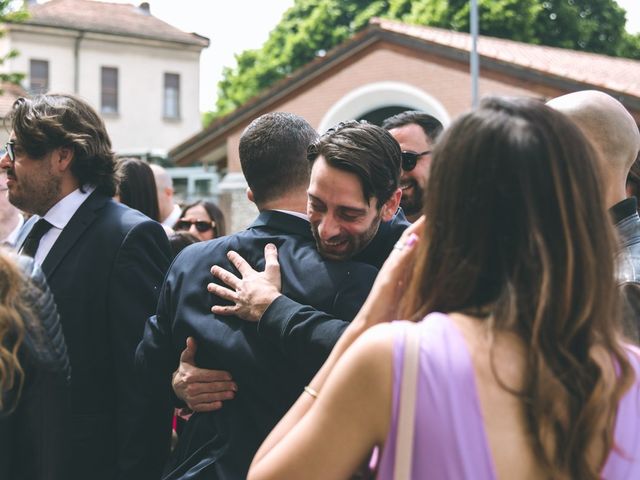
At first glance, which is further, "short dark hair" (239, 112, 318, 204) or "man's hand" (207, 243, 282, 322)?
"short dark hair" (239, 112, 318, 204)

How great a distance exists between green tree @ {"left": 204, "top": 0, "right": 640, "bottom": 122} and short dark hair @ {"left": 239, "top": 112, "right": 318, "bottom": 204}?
3700cm

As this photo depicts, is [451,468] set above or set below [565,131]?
below

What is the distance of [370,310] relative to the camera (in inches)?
77.7

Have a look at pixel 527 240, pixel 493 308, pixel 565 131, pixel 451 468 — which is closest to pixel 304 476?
pixel 451 468

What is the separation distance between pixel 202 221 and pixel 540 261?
203 inches

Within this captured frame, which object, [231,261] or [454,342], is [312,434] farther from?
[231,261]

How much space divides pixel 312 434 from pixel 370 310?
0.30 m

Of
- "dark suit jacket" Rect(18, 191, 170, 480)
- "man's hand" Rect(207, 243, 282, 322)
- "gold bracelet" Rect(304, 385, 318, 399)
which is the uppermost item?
"gold bracelet" Rect(304, 385, 318, 399)

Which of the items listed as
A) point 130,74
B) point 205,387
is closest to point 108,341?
point 205,387

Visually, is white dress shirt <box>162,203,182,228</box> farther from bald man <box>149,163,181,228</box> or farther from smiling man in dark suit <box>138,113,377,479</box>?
smiling man in dark suit <box>138,113,377,479</box>

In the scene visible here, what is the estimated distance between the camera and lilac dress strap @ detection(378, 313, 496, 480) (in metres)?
1.72

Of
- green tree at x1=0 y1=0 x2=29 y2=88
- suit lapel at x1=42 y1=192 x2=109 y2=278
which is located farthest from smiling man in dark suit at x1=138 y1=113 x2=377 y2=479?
green tree at x1=0 y1=0 x2=29 y2=88

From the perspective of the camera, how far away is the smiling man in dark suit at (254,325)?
2.63 metres

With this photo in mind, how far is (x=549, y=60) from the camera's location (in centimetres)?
2709
